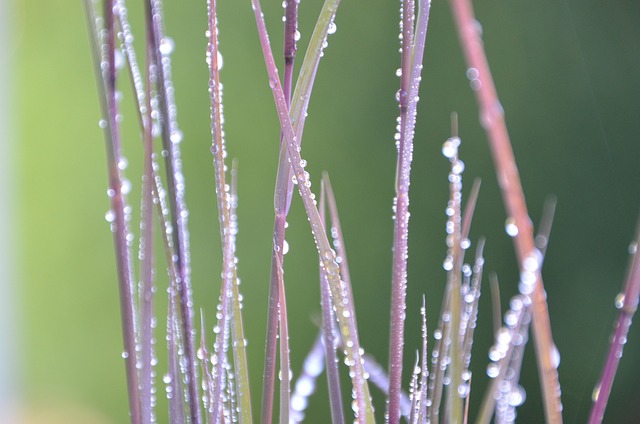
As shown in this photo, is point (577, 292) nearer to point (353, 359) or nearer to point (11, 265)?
point (353, 359)

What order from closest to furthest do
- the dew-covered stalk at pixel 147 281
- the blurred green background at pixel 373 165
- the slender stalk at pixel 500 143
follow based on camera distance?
the slender stalk at pixel 500 143
the dew-covered stalk at pixel 147 281
the blurred green background at pixel 373 165

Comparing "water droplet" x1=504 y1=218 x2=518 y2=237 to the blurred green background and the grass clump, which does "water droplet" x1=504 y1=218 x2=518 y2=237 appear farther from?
the blurred green background

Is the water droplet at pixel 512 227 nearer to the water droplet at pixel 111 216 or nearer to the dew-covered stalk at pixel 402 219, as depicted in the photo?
the dew-covered stalk at pixel 402 219

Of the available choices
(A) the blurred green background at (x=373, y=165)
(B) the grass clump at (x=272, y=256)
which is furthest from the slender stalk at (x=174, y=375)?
(A) the blurred green background at (x=373, y=165)

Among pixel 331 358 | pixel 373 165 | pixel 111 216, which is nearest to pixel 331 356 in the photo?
pixel 331 358

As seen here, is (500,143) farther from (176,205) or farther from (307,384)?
(307,384)

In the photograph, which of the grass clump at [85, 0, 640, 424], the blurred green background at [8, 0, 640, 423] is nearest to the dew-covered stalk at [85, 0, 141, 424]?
the grass clump at [85, 0, 640, 424]

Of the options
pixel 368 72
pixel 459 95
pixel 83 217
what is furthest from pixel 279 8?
pixel 83 217
